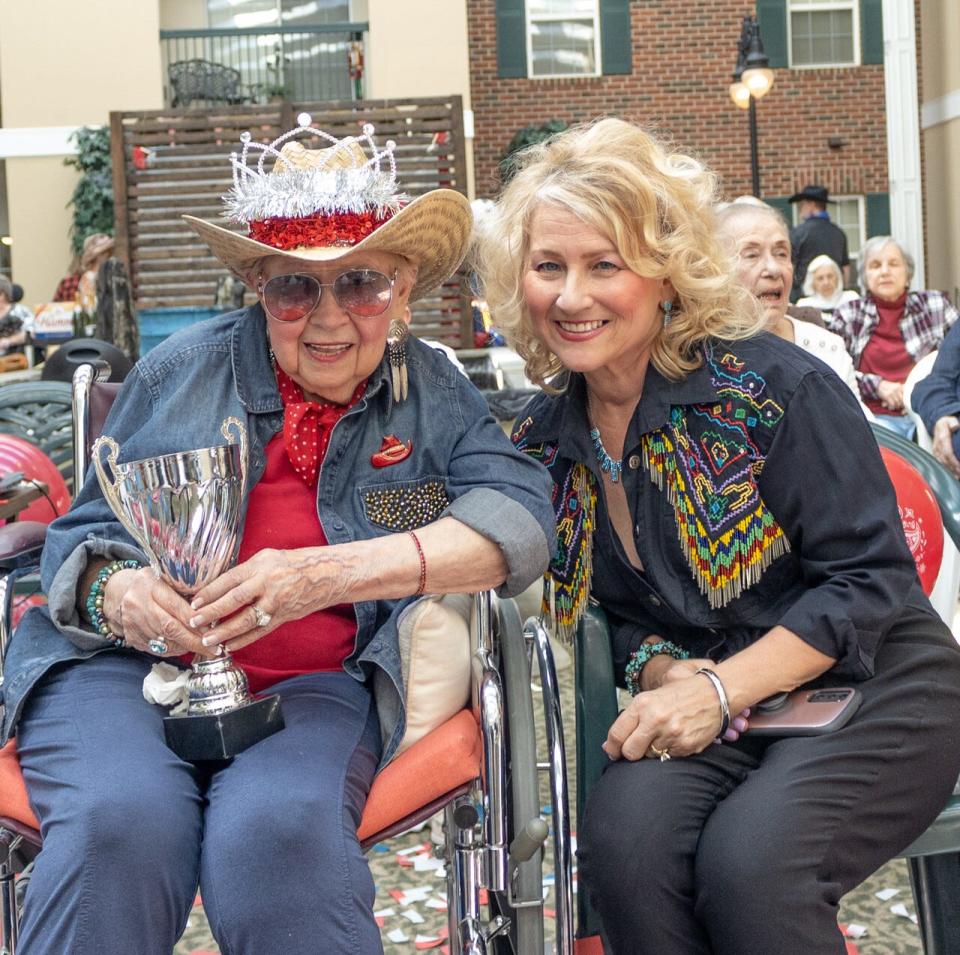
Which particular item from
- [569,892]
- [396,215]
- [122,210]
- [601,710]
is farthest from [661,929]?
[122,210]

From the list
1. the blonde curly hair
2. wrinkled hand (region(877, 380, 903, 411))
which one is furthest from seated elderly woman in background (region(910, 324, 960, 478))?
the blonde curly hair

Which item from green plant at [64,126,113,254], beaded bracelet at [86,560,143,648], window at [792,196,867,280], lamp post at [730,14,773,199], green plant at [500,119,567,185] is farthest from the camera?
window at [792,196,867,280]

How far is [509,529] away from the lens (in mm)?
2010

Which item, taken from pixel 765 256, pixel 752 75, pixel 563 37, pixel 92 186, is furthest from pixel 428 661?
pixel 563 37

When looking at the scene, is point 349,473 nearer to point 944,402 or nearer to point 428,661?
point 428,661

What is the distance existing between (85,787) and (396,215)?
100 cm

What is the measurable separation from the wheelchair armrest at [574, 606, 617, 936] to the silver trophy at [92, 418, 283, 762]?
1.68 feet

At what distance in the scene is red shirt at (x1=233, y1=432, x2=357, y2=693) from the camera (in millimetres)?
2150

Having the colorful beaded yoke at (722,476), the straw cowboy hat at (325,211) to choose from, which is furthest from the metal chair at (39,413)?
the colorful beaded yoke at (722,476)

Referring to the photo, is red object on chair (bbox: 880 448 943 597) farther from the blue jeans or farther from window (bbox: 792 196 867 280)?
window (bbox: 792 196 867 280)

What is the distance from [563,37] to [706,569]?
16331mm

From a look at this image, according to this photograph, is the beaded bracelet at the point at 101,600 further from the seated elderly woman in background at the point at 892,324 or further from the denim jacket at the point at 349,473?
the seated elderly woman in background at the point at 892,324

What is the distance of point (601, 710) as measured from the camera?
7.02 feet

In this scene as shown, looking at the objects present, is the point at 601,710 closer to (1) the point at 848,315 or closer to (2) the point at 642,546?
(2) the point at 642,546
